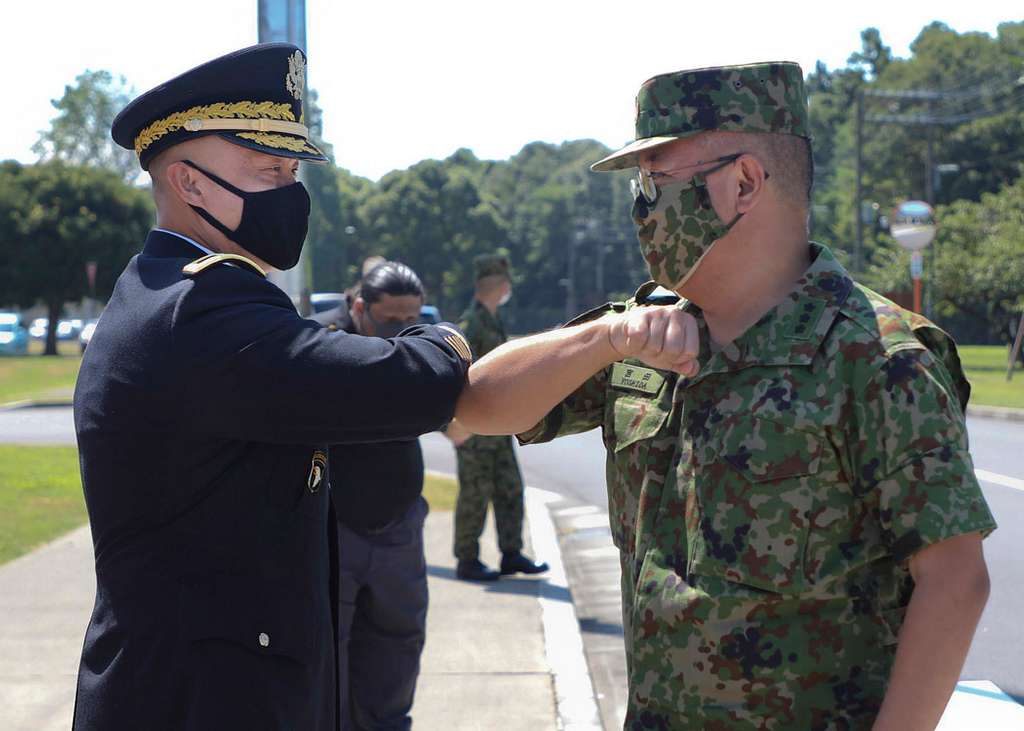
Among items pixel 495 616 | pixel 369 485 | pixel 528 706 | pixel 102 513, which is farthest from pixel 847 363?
pixel 495 616

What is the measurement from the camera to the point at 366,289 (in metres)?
6.00

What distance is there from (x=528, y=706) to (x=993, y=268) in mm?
34468

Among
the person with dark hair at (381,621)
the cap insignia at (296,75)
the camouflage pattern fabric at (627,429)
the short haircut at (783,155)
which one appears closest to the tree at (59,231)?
the person with dark hair at (381,621)

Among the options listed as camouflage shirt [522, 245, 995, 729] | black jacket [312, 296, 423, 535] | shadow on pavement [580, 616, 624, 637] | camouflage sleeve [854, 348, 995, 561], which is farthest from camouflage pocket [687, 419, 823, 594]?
shadow on pavement [580, 616, 624, 637]

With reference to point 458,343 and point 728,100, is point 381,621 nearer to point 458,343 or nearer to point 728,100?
point 458,343

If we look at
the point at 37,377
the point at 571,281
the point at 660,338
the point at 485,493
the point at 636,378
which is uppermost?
the point at 660,338

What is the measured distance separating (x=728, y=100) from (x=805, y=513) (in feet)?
2.61

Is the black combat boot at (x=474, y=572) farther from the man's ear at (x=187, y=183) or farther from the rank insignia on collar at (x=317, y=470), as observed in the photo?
the man's ear at (x=187, y=183)

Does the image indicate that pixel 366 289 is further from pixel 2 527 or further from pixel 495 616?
pixel 2 527

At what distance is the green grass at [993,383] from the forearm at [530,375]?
13825 mm

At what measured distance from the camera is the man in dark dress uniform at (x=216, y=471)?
2.28 metres

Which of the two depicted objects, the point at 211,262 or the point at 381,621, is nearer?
the point at 211,262

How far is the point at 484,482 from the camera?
8.54 metres

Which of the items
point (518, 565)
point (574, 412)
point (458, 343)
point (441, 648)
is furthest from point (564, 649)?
point (458, 343)
